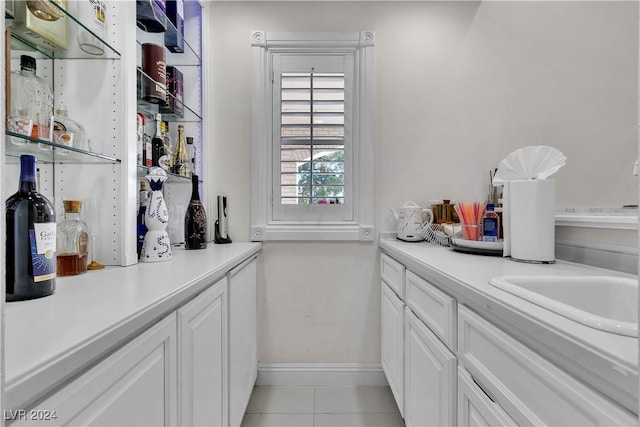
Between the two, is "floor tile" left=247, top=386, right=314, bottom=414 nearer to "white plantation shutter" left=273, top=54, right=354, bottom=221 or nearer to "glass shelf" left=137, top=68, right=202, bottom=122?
"white plantation shutter" left=273, top=54, right=354, bottom=221

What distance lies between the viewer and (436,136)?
2.00 metres

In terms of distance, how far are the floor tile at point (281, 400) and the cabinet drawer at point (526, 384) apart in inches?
47.0

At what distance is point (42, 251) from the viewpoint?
0.71 meters

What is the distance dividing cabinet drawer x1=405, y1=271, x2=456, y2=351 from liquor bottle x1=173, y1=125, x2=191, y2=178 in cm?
124

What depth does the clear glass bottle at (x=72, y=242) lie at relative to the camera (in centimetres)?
93

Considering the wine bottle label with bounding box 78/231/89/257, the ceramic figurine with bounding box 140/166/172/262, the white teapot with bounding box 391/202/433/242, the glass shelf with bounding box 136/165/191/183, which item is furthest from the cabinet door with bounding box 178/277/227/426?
the white teapot with bounding box 391/202/433/242

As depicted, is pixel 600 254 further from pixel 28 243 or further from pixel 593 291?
pixel 28 243

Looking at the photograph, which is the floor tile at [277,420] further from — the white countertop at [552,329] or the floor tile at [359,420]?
the white countertop at [552,329]

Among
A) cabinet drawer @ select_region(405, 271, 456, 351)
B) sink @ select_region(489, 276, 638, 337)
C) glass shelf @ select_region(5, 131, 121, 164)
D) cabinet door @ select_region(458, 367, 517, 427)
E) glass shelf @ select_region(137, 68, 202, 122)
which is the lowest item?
cabinet door @ select_region(458, 367, 517, 427)

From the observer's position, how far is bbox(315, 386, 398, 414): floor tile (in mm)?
1736

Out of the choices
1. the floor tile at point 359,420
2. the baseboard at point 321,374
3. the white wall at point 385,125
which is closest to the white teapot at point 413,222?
the white wall at point 385,125

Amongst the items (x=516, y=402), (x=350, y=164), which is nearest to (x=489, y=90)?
(x=350, y=164)

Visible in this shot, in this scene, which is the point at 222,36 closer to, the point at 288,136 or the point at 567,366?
the point at 288,136

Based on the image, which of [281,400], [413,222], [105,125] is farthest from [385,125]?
[281,400]
